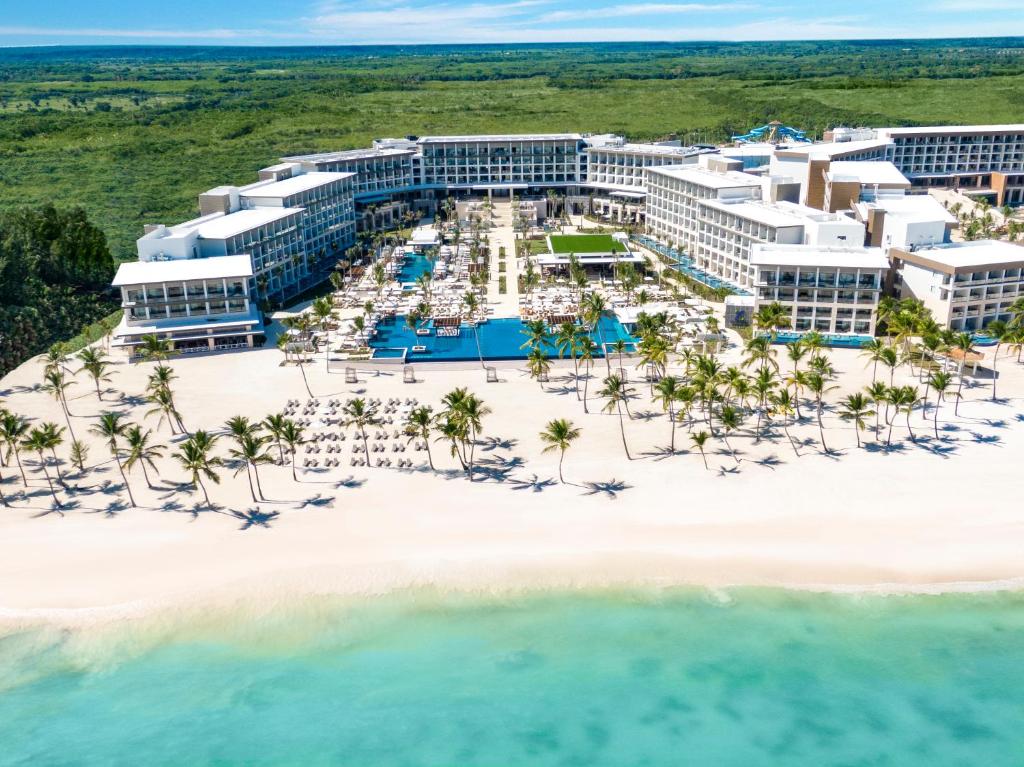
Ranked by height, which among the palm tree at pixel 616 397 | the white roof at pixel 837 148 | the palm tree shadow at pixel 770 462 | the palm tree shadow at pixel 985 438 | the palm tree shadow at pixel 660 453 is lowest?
the palm tree shadow at pixel 770 462

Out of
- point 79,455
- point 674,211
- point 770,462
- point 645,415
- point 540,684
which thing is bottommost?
point 540,684

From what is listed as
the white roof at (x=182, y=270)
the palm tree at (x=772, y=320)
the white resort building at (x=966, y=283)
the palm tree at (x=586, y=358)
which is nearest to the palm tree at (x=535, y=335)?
the palm tree at (x=586, y=358)

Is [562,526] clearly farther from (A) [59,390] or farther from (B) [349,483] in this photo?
(A) [59,390]

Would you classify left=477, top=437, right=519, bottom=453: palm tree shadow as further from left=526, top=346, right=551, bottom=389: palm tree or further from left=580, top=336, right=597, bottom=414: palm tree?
left=526, top=346, right=551, bottom=389: palm tree

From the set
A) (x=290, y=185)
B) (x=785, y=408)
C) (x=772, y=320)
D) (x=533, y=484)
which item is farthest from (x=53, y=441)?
(x=290, y=185)

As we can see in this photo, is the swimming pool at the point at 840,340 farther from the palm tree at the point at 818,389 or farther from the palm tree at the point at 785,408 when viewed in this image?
the palm tree at the point at 785,408
